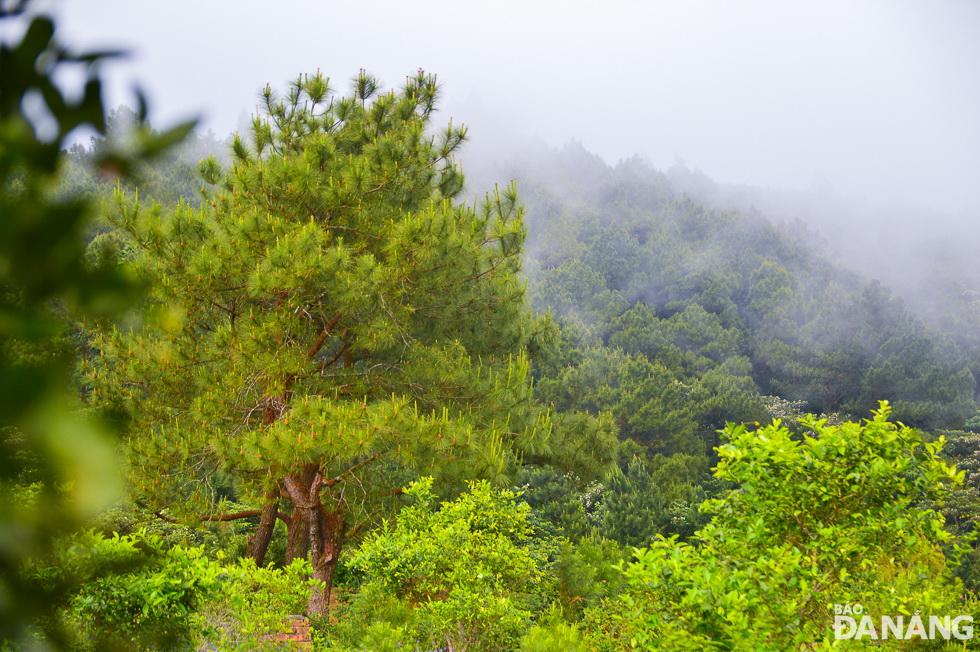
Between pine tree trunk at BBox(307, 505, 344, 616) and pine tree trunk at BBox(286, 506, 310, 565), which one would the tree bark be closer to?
pine tree trunk at BBox(307, 505, 344, 616)

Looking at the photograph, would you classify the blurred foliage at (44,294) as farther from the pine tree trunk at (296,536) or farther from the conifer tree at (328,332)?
the pine tree trunk at (296,536)

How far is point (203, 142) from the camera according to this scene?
56.2 meters

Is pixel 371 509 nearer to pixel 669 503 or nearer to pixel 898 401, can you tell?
pixel 669 503

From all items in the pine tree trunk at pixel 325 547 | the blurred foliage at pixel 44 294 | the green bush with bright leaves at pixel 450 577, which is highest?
the pine tree trunk at pixel 325 547

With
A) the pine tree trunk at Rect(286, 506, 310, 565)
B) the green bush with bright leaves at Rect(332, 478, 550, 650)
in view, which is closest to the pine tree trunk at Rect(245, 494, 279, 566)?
the pine tree trunk at Rect(286, 506, 310, 565)

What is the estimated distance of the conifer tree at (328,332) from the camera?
6598 mm

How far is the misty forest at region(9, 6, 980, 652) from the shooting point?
0.36 meters

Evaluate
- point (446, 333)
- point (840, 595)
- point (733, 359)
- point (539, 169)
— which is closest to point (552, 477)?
point (446, 333)

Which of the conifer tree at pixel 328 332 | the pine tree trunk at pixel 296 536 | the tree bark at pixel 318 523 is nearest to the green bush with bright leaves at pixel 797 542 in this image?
the conifer tree at pixel 328 332

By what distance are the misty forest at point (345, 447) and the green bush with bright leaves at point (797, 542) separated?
17mm

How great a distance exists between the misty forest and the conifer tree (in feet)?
0.13

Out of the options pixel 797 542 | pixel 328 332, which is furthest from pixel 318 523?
pixel 797 542

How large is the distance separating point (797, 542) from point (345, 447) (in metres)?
A: 4.01

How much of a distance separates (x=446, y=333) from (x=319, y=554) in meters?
3.15
